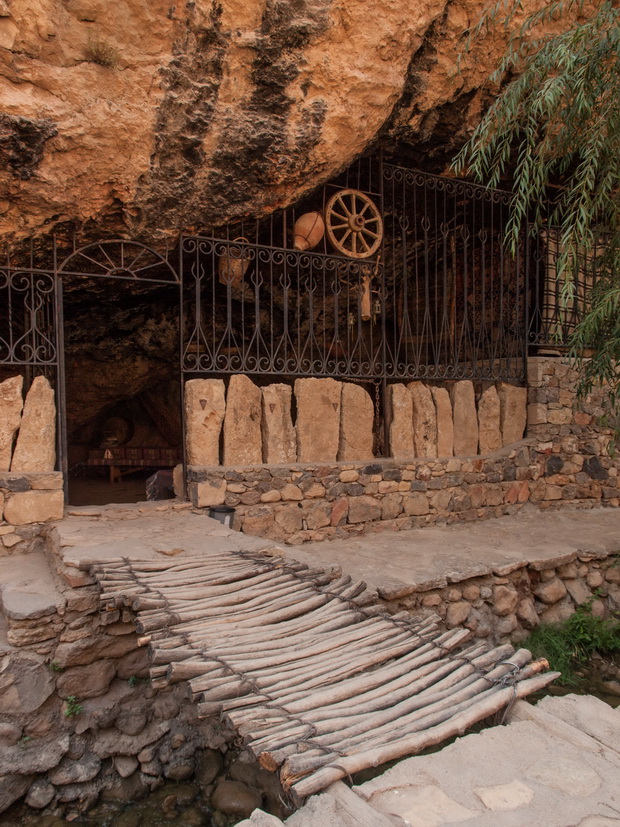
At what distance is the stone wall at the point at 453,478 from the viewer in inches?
199

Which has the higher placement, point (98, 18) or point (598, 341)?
point (98, 18)

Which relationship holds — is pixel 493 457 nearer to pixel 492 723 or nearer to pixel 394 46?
pixel 394 46

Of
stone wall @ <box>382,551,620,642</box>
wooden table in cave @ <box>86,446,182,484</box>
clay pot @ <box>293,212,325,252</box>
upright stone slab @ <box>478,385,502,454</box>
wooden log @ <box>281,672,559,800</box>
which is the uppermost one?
clay pot @ <box>293,212,325,252</box>

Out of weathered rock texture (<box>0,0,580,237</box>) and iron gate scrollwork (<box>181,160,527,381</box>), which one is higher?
weathered rock texture (<box>0,0,580,237</box>)

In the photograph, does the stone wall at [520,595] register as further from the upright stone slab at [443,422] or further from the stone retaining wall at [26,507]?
the stone retaining wall at [26,507]

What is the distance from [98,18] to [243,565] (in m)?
3.78

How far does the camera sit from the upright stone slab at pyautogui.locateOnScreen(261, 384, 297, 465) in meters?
5.14

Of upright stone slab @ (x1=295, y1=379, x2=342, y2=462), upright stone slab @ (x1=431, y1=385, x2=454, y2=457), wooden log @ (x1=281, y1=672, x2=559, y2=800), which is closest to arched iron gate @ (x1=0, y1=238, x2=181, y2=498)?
upright stone slab @ (x1=295, y1=379, x2=342, y2=462)

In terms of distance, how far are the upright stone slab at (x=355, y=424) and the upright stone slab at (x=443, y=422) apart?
0.83 meters

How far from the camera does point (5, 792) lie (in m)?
2.94

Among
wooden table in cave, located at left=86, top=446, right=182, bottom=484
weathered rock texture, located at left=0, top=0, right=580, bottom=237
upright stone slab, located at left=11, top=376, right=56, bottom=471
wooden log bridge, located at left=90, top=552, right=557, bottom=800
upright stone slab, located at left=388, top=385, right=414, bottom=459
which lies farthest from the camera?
wooden table in cave, located at left=86, top=446, right=182, bottom=484

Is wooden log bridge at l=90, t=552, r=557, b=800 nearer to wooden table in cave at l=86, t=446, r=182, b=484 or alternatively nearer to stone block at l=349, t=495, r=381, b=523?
stone block at l=349, t=495, r=381, b=523

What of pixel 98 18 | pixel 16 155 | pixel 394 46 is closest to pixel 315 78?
pixel 394 46

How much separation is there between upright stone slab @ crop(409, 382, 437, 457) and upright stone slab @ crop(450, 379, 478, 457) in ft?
1.04
